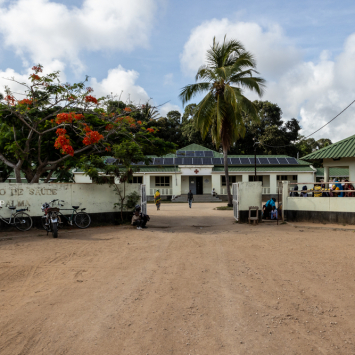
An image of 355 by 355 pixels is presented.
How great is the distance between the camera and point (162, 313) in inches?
167

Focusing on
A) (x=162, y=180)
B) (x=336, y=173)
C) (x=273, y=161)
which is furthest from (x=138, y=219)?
(x=336, y=173)

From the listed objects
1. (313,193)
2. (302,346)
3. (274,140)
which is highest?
(274,140)

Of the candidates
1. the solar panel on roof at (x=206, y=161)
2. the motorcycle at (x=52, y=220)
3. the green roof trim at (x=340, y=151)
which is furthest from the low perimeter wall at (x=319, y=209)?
the solar panel on roof at (x=206, y=161)

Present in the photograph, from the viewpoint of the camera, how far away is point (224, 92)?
18953 millimetres

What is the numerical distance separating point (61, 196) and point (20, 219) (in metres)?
1.63

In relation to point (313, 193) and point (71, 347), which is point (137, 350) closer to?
point (71, 347)

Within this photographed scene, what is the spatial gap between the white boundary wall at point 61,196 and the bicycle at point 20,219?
8.7 inches

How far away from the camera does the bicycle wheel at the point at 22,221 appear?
11352mm

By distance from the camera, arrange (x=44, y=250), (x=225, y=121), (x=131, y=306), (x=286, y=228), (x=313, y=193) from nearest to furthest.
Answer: (x=131, y=306)
(x=44, y=250)
(x=286, y=228)
(x=313, y=193)
(x=225, y=121)

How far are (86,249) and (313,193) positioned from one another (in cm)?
975

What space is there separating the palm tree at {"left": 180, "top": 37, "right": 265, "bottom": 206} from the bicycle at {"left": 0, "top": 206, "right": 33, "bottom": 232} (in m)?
11.1

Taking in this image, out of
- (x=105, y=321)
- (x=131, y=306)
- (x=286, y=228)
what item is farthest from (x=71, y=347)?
(x=286, y=228)

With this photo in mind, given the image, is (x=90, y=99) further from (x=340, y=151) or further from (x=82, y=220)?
(x=340, y=151)

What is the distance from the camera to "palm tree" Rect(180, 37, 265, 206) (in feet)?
62.0
